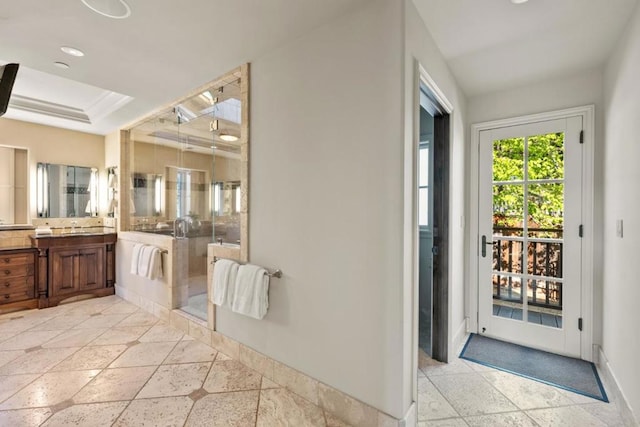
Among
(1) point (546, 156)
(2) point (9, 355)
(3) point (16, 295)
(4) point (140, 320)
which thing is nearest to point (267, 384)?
(4) point (140, 320)

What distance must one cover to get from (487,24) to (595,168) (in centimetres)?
155

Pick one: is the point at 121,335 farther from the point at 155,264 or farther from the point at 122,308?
the point at 122,308

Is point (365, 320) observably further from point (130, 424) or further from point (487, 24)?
point (487, 24)

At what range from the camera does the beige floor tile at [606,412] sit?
1.75 metres

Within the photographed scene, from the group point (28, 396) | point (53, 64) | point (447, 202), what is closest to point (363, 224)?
point (447, 202)

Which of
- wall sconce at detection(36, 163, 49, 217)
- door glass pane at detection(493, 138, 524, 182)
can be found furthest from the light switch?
wall sconce at detection(36, 163, 49, 217)

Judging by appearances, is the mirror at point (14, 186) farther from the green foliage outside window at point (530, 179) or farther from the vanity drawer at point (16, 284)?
the green foliage outside window at point (530, 179)

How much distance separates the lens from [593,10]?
1688mm

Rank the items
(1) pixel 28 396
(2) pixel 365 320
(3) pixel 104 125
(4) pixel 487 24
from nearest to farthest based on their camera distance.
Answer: (2) pixel 365 320 < (4) pixel 487 24 < (1) pixel 28 396 < (3) pixel 104 125

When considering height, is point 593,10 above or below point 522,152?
above

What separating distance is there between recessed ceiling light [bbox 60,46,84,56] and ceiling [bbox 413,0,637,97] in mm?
2377

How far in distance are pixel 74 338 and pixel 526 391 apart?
387cm

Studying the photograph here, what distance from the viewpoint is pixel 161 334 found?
2975mm

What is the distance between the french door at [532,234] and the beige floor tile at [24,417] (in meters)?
3.44
